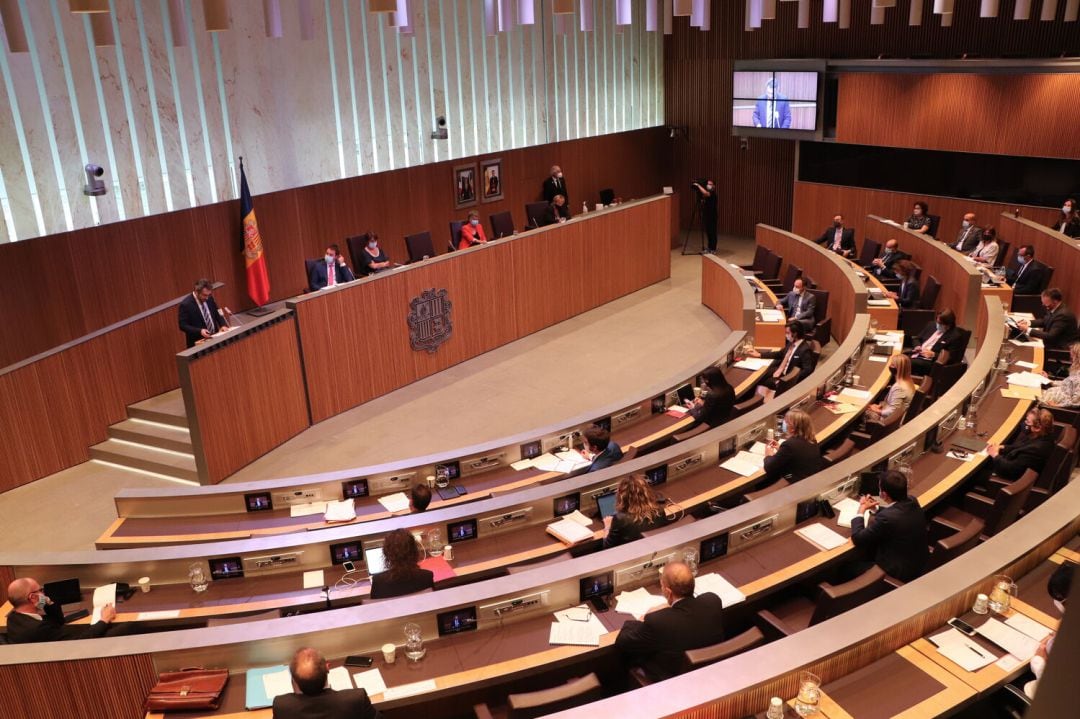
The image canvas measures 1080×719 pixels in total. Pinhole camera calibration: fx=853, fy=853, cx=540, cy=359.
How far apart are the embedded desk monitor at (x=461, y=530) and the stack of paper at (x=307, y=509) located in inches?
48.8

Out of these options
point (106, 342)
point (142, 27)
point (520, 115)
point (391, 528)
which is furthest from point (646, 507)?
point (520, 115)

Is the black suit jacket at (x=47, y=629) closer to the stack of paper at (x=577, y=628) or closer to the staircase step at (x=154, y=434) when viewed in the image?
the stack of paper at (x=577, y=628)

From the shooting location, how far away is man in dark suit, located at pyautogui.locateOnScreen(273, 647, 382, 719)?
140 inches

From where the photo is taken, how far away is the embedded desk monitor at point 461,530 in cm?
546

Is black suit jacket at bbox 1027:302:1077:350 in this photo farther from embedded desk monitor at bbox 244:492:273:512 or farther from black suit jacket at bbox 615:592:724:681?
embedded desk monitor at bbox 244:492:273:512

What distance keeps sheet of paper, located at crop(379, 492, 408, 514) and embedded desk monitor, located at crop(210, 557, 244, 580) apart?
1.16 meters

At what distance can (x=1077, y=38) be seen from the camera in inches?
494

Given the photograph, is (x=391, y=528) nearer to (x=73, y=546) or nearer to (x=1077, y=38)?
(x=73, y=546)

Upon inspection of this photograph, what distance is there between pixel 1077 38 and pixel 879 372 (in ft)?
25.6

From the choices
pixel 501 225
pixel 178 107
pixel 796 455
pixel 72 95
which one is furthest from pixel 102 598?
pixel 501 225

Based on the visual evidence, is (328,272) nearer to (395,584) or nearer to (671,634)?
(395,584)

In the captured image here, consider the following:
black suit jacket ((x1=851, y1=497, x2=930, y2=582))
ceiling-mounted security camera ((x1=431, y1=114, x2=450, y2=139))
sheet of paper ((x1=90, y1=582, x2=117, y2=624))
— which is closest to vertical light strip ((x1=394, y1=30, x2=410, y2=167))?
ceiling-mounted security camera ((x1=431, y1=114, x2=450, y2=139))

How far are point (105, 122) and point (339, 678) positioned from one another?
808 centimetres

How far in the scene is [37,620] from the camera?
4.62 m
